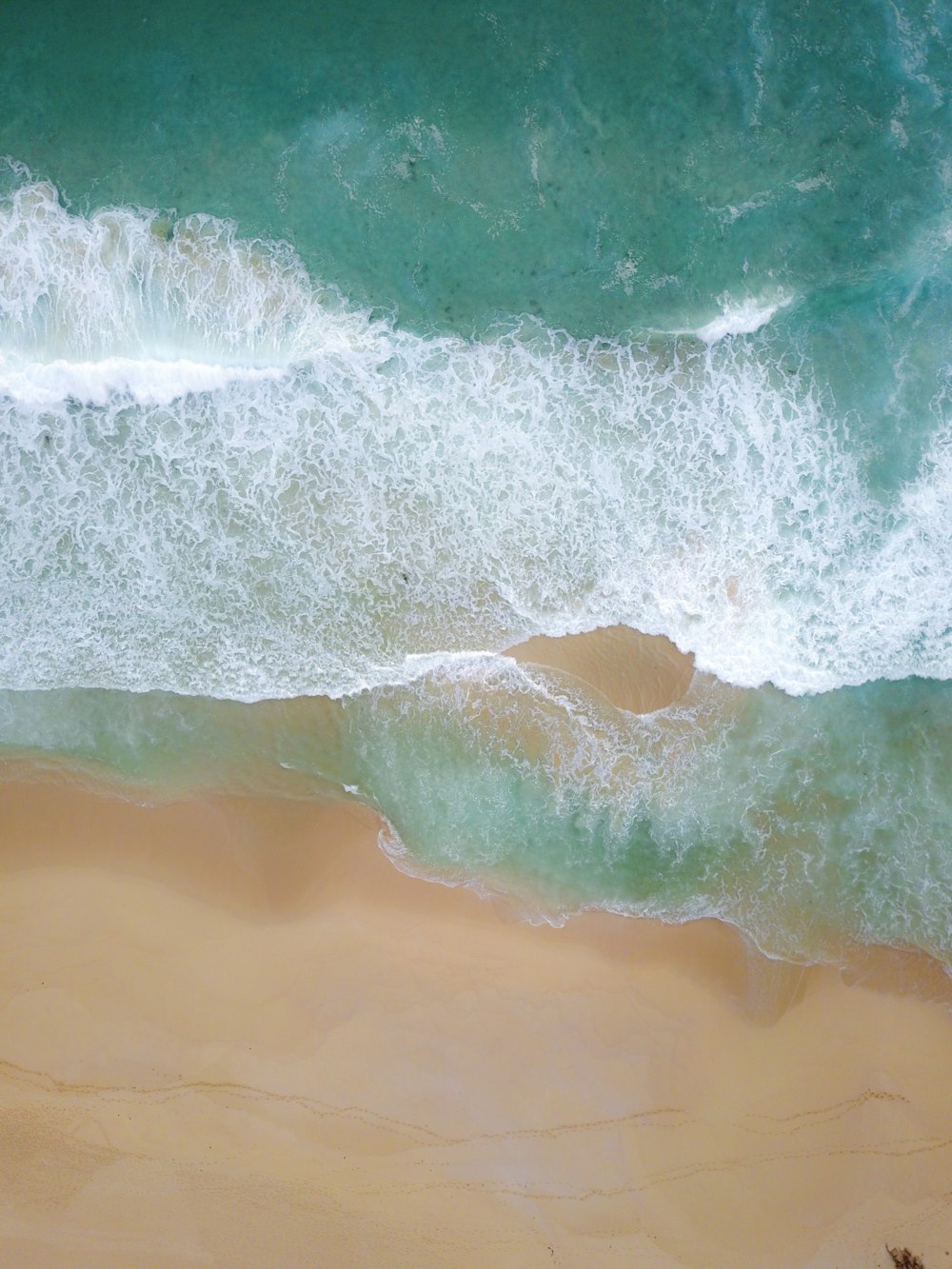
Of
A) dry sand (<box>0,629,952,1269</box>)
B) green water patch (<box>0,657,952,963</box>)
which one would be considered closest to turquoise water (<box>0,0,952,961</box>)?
green water patch (<box>0,657,952,963</box>)

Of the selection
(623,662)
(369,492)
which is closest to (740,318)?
(623,662)

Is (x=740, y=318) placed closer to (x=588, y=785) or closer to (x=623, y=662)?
(x=623, y=662)

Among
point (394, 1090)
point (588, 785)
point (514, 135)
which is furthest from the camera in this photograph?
point (514, 135)

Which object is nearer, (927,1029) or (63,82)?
(927,1029)

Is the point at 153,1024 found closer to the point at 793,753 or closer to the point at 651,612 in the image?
the point at 651,612

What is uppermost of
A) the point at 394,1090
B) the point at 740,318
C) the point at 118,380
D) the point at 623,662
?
the point at 740,318

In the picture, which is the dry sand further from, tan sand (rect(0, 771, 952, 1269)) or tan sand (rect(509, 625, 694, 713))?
tan sand (rect(509, 625, 694, 713))

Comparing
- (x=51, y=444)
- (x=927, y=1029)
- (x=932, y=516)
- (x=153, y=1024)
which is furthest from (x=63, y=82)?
(x=927, y=1029)

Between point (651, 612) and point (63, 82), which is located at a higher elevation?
point (63, 82)

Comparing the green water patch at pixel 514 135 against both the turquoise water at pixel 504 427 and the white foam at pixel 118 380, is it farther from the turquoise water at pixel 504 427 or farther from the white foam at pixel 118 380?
the white foam at pixel 118 380
